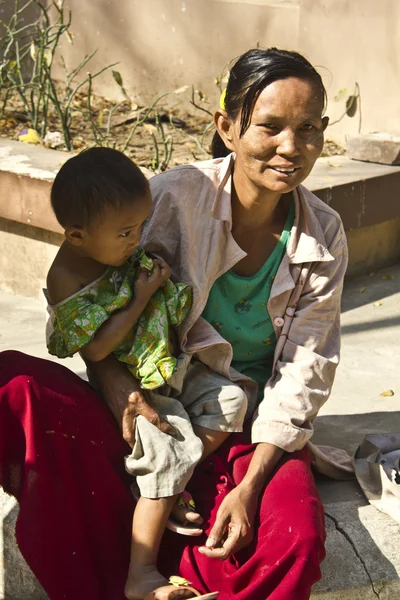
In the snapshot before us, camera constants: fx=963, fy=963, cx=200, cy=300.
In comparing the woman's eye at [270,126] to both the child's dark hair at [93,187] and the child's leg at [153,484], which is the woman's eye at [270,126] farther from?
the child's leg at [153,484]

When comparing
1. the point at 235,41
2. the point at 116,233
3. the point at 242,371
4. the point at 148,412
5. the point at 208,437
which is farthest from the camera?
the point at 235,41

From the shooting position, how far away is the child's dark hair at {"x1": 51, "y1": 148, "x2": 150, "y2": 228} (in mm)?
2557

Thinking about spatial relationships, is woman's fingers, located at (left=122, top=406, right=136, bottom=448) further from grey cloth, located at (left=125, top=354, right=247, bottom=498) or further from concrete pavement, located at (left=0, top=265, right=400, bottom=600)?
concrete pavement, located at (left=0, top=265, right=400, bottom=600)

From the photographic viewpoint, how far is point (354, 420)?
12.4 ft

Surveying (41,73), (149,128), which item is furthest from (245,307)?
(149,128)

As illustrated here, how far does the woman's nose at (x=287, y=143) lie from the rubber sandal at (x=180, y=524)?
1.01 metres

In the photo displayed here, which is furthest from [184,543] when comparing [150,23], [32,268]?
[150,23]

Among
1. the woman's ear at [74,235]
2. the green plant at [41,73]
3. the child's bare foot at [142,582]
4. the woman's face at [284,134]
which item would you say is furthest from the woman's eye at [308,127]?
the green plant at [41,73]

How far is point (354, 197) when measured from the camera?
210 inches

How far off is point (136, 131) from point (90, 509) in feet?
14.5

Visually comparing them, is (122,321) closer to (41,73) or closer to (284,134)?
(284,134)

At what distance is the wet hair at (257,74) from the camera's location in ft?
9.08

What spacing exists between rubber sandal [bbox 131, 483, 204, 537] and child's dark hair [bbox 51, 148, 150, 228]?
A: 772 millimetres

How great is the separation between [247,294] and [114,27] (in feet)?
15.8
